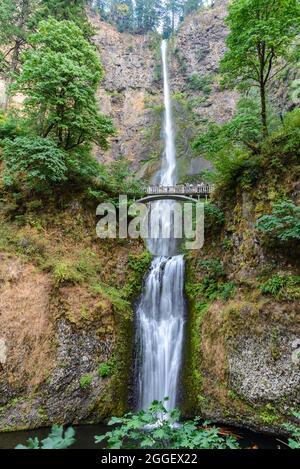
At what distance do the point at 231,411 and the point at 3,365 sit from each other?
21.1 ft

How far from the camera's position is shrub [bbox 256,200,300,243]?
8492 millimetres

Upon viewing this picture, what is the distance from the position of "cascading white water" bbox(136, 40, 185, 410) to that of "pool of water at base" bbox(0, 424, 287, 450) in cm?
210

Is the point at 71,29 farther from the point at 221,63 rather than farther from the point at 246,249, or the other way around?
the point at 246,249

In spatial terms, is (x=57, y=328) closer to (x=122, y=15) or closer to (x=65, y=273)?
(x=65, y=273)

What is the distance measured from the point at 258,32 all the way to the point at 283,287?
817 cm

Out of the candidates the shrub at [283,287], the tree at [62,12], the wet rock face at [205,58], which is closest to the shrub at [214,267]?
the shrub at [283,287]

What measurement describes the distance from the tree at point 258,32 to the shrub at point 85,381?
10.2 m

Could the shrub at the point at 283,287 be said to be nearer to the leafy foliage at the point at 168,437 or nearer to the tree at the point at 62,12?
the leafy foliage at the point at 168,437

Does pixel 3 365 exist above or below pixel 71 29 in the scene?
below

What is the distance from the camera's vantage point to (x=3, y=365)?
8.87 metres

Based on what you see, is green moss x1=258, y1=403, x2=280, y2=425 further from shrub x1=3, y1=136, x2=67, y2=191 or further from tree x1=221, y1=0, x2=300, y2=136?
shrub x1=3, y1=136, x2=67, y2=191

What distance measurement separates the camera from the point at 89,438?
814cm

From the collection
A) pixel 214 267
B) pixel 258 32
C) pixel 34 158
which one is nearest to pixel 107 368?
pixel 214 267
